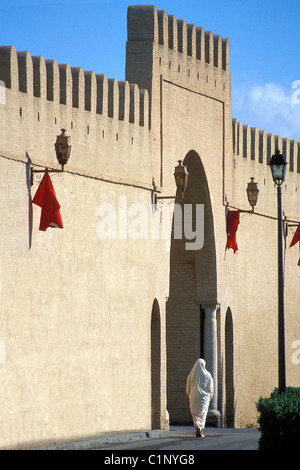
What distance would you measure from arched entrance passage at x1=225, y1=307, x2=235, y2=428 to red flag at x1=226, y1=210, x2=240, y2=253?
1400 millimetres

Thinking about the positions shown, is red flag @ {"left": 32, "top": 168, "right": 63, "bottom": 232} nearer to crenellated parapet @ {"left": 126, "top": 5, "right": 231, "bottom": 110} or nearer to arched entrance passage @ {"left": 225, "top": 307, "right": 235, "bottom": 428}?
crenellated parapet @ {"left": 126, "top": 5, "right": 231, "bottom": 110}

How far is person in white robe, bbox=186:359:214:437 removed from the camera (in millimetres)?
18531

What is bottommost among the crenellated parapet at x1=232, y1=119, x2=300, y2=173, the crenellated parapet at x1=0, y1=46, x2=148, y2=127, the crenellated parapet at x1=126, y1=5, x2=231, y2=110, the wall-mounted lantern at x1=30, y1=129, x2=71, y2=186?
the wall-mounted lantern at x1=30, y1=129, x2=71, y2=186

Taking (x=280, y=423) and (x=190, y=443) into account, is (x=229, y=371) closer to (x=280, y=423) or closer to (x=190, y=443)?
(x=190, y=443)

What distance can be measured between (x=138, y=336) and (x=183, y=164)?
4.24 metres

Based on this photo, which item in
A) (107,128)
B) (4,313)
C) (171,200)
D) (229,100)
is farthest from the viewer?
(229,100)

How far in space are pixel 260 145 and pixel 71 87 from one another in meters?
8.59

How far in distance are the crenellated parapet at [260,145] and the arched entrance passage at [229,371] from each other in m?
3.57

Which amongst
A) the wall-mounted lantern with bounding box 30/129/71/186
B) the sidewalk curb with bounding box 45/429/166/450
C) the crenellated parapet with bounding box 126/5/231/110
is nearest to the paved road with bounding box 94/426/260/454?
the sidewalk curb with bounding box 45/429/166/450

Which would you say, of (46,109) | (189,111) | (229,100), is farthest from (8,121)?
(229,100)

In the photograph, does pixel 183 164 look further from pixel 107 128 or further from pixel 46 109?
pixel 46 109

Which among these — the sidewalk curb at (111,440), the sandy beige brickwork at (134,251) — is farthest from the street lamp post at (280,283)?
the sandy beige brickwork at (134,251)

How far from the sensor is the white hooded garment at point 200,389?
18578 mm

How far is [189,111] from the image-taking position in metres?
21.8
